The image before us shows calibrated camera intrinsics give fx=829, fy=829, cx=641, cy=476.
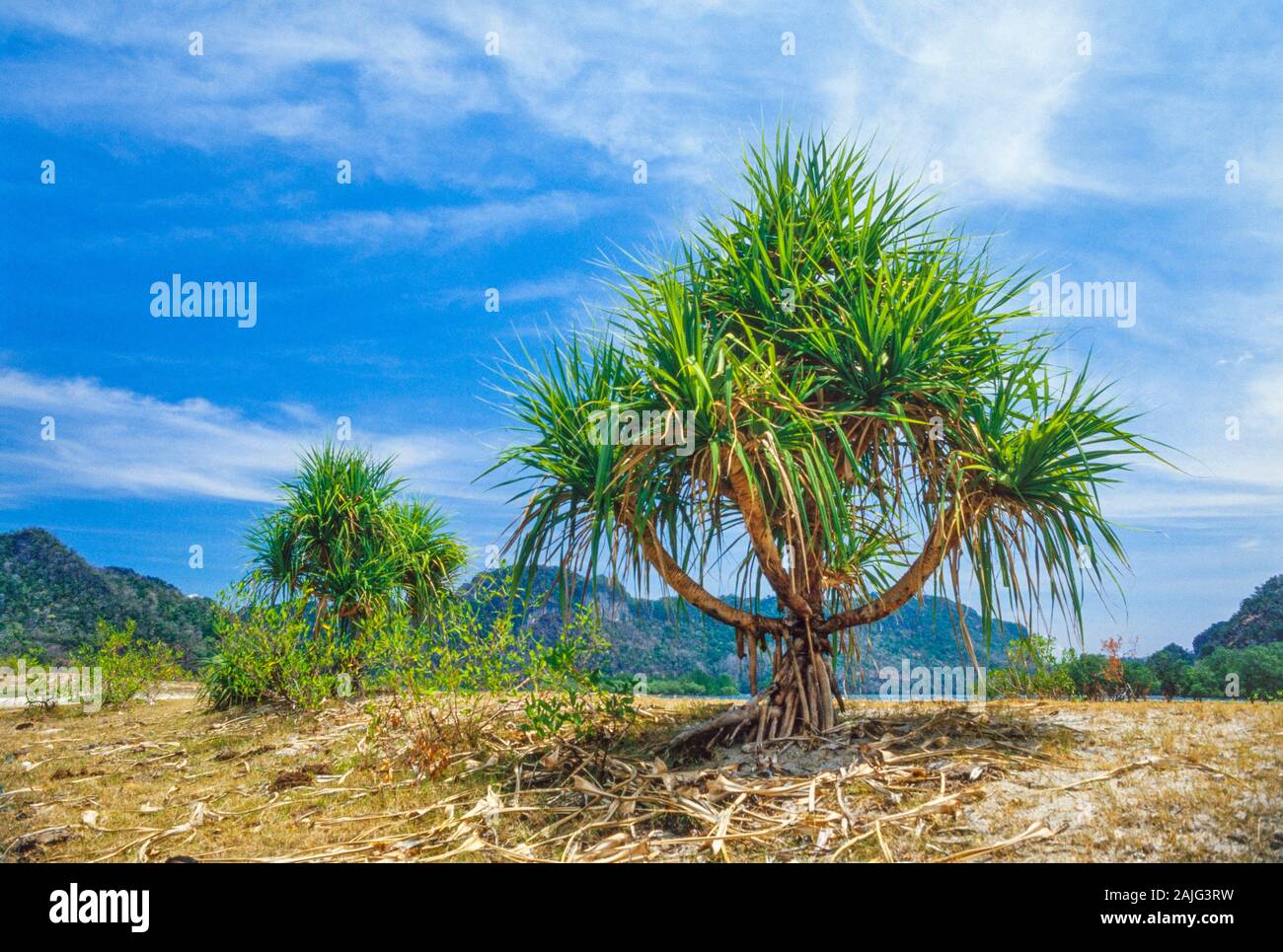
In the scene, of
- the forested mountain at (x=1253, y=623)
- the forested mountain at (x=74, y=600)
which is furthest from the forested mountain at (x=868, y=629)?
the forested mountain at (x=74, y=600)

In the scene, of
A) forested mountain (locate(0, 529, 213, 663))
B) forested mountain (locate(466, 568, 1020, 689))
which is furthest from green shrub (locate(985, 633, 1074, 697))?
forested mountain (locate(0, 529, 213, 663))

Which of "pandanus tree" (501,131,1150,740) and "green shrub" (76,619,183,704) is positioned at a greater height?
"pandanus tree" (501,131,1150,740)

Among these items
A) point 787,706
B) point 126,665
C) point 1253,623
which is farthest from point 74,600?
point 1253,623

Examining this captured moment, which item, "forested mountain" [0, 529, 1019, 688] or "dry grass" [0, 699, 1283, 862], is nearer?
"dry grass" [0, 699, 1283, 862]

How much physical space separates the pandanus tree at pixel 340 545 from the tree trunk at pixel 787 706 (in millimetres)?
6697

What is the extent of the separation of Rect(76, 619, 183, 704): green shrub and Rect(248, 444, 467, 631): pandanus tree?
331cm

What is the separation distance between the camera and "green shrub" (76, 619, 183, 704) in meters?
13.3

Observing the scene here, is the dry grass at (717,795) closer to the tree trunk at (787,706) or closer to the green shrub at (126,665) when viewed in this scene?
the tree trunk at (787,706)

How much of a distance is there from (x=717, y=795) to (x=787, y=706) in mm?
1465

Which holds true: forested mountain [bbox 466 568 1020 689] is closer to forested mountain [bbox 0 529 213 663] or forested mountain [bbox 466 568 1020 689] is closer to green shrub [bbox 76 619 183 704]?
green shrub [bbox 76 619 183 704]

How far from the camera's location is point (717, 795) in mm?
5203

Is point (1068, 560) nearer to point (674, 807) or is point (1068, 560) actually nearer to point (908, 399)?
point (908, 399)

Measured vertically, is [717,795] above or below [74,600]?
below

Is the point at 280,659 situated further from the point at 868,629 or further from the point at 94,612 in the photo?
the point at 94,612
